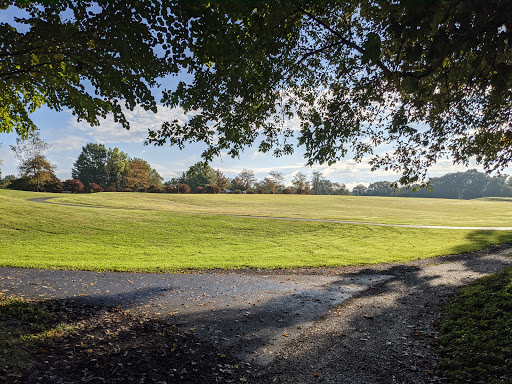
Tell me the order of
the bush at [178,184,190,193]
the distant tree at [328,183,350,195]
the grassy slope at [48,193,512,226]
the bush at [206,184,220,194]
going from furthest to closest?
the distant tree at [328,183,350,195]
the bush at [178,184,190,193]
the bush at [206,184,220,194]
the grassy slope at [48,193,512,226]

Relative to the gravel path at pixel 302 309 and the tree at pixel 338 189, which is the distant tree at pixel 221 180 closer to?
the tree at pixel 338 189

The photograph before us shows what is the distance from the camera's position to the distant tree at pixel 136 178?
227ft

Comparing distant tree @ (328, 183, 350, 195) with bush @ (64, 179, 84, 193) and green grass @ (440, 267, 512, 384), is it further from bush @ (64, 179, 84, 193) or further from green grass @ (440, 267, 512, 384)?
green grass @ (440, 267, 512, 384)

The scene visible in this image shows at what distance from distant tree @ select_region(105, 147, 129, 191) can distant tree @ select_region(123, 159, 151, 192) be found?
1.38 m

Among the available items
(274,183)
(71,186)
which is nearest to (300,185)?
(274,183)

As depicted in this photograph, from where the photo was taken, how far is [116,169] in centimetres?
7094

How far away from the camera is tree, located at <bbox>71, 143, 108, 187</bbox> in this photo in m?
76.2

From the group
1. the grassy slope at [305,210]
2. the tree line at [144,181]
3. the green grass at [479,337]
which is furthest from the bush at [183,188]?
the green grass at [479,337]

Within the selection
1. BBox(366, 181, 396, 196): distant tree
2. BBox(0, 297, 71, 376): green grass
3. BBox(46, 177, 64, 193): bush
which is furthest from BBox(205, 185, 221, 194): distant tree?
BBox(366, 181, 396, 196): distant tree

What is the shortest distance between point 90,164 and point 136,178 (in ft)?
62.4

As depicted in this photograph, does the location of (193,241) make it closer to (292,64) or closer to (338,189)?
(292,64)

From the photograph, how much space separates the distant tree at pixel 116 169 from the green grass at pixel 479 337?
244 ft

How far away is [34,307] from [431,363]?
26.6 feet

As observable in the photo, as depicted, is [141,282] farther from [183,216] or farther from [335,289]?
[183,216]
